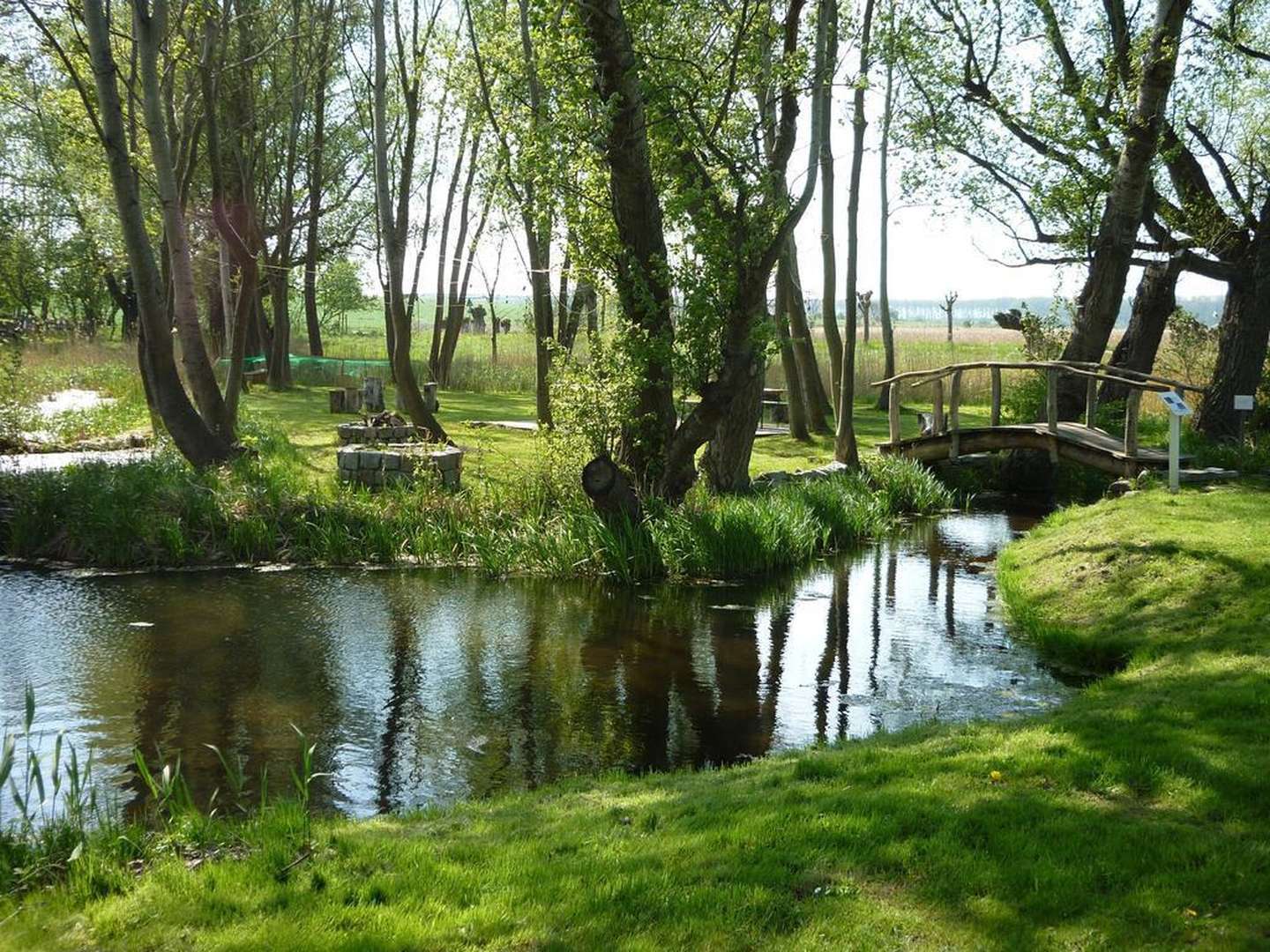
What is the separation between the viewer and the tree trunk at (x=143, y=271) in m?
13.1

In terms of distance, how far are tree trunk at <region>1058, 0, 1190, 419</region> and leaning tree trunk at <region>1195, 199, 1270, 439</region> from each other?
103 inches

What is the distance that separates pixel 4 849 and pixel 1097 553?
9.36 m

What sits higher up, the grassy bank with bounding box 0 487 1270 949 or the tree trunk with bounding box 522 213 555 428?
the tree trunk with bounding box 522 213 555 428

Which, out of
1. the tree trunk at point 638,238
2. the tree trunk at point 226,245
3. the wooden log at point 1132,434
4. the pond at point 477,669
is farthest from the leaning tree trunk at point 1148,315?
the tree trunk at point 226,245

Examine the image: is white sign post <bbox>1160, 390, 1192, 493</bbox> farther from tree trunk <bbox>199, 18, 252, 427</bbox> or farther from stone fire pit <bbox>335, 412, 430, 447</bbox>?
tree trunk <bbox>199, 18, 252, 427</bbox>

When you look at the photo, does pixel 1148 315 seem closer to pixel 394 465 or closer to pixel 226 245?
pixel 394 465

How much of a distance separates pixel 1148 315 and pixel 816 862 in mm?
17778

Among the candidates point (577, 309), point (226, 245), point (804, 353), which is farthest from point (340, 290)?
point (577, 309)

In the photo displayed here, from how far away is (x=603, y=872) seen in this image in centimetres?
424

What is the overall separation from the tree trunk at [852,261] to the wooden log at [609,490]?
19.1 ft

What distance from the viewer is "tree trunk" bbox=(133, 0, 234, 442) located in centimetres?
1384

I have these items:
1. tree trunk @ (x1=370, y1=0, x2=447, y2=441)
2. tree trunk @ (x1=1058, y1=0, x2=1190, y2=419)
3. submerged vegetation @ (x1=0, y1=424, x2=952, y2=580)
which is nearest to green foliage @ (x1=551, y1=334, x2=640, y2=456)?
submerged vegetation @ (x1=0, y1=424, x2=952, y2=580)

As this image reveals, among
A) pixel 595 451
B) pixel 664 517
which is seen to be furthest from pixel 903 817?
pixel 595 451

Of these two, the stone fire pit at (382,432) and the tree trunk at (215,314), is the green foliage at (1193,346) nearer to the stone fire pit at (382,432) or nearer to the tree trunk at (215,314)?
the stone fire pit at (382,432)
